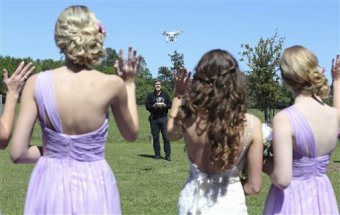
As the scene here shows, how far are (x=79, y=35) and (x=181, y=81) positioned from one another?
99cm

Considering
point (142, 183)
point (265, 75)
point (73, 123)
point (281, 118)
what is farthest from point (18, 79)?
point (265, 75)

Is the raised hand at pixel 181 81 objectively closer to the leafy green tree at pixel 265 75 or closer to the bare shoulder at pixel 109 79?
the bare shoulder at pixel 109 79

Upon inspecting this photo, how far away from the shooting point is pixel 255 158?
12.7ft

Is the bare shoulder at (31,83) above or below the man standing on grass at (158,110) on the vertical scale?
above

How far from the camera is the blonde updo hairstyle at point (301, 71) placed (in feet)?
12.9

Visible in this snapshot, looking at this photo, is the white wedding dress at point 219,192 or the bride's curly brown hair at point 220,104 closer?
the bride's curly brown hair at point 220,104

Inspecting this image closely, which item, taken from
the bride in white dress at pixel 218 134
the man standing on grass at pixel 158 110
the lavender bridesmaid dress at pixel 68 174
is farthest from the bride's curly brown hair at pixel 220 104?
the man standing on grass at pixel 158 110

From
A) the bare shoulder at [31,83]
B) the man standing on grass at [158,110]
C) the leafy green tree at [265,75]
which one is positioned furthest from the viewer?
the leafy green tree at [265,75]

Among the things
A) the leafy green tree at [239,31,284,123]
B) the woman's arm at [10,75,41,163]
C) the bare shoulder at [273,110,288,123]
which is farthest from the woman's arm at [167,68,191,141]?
the leafy green tree at [239,31,284,123]

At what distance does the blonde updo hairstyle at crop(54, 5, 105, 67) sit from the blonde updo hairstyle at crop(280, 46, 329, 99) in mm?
1281

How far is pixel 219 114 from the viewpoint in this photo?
3.80 m

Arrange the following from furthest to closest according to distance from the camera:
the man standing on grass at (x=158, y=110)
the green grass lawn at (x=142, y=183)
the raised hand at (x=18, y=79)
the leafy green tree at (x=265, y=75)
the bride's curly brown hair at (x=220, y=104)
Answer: the leafy green tree at (x=265, y=75), the man standing on grass at (x=158, y=110), the green grass lawn at (x=142, y=183), the raised hand at (x=18, y=79), the bride's curly brown hair at (x=220, y=104)

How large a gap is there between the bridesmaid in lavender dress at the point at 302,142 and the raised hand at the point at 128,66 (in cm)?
102

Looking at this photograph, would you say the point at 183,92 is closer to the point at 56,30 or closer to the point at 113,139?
the point at 56,30
